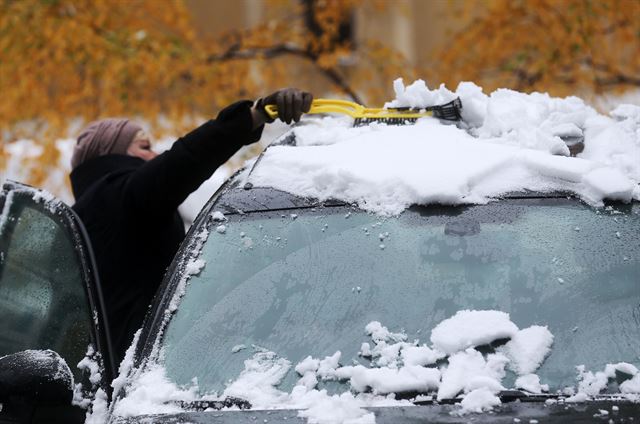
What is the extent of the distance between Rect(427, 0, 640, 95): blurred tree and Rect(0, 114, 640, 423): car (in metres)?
5.90

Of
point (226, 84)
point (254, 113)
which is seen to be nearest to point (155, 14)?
point (226, 84)

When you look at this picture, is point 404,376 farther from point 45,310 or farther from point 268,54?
point 268,54

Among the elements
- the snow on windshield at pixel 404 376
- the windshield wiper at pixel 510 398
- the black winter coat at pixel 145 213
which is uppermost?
the black winter coat at pixel 145 213

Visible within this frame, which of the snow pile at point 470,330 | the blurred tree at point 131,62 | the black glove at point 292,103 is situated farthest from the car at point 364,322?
the blurred tree at point 131,62

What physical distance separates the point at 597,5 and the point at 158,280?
228 inches

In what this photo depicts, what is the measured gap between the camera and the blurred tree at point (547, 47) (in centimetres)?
888

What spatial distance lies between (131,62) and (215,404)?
6.33 metres

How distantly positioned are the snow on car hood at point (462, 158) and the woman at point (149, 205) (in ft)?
1.28

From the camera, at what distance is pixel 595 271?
2.93 metres

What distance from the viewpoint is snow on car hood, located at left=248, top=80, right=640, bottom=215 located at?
3.09 m

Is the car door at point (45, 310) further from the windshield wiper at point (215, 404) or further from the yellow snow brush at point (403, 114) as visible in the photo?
the yellow snow brush at point (403, 114)

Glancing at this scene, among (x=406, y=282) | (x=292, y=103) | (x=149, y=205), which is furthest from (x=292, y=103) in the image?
(x=406, y=282)

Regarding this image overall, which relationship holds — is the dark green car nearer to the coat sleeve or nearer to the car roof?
the car roof

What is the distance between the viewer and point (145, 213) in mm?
4125
